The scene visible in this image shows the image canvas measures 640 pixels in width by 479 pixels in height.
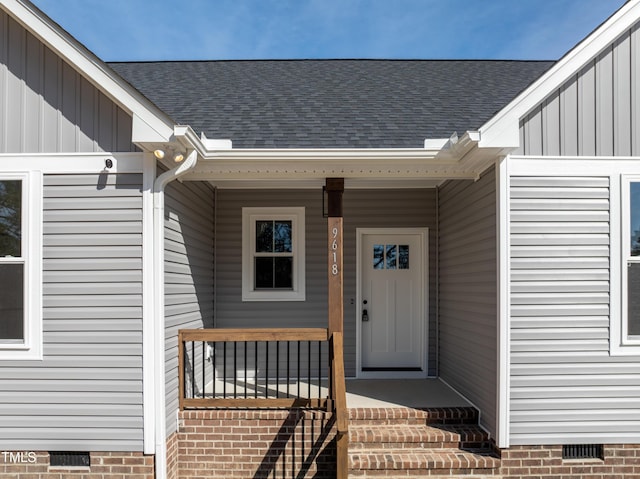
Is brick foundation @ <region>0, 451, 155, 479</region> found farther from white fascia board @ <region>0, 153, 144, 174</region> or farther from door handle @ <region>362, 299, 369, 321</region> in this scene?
door handle @ <region>362, 299, 369, 321</region>

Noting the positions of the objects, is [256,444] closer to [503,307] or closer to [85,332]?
[85,332]

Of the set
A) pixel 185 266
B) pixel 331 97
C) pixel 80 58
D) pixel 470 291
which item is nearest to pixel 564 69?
pixel 470 291

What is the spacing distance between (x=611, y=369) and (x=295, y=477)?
313 cm

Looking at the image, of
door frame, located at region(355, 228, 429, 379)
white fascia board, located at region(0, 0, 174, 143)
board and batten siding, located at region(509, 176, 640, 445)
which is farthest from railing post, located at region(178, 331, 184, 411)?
board and batten siding, located at region(509, 176, 640, 445)

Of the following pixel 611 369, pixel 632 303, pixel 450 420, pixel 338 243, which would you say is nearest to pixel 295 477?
pixel 450 420

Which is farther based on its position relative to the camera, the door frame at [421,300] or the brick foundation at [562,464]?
the door frame at [421,300]

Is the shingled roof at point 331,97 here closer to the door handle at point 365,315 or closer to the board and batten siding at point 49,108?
the board and batten siding at point 49,108

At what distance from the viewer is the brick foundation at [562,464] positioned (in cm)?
393

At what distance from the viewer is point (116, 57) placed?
8.78 meters

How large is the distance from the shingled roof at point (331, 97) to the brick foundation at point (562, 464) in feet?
10.6

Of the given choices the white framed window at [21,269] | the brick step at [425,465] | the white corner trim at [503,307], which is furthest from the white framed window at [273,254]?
the white corner trim at [503,307]

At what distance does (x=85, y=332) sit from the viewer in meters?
3.84

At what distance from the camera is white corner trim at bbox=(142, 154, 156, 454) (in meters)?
3.78

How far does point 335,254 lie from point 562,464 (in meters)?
2.87
